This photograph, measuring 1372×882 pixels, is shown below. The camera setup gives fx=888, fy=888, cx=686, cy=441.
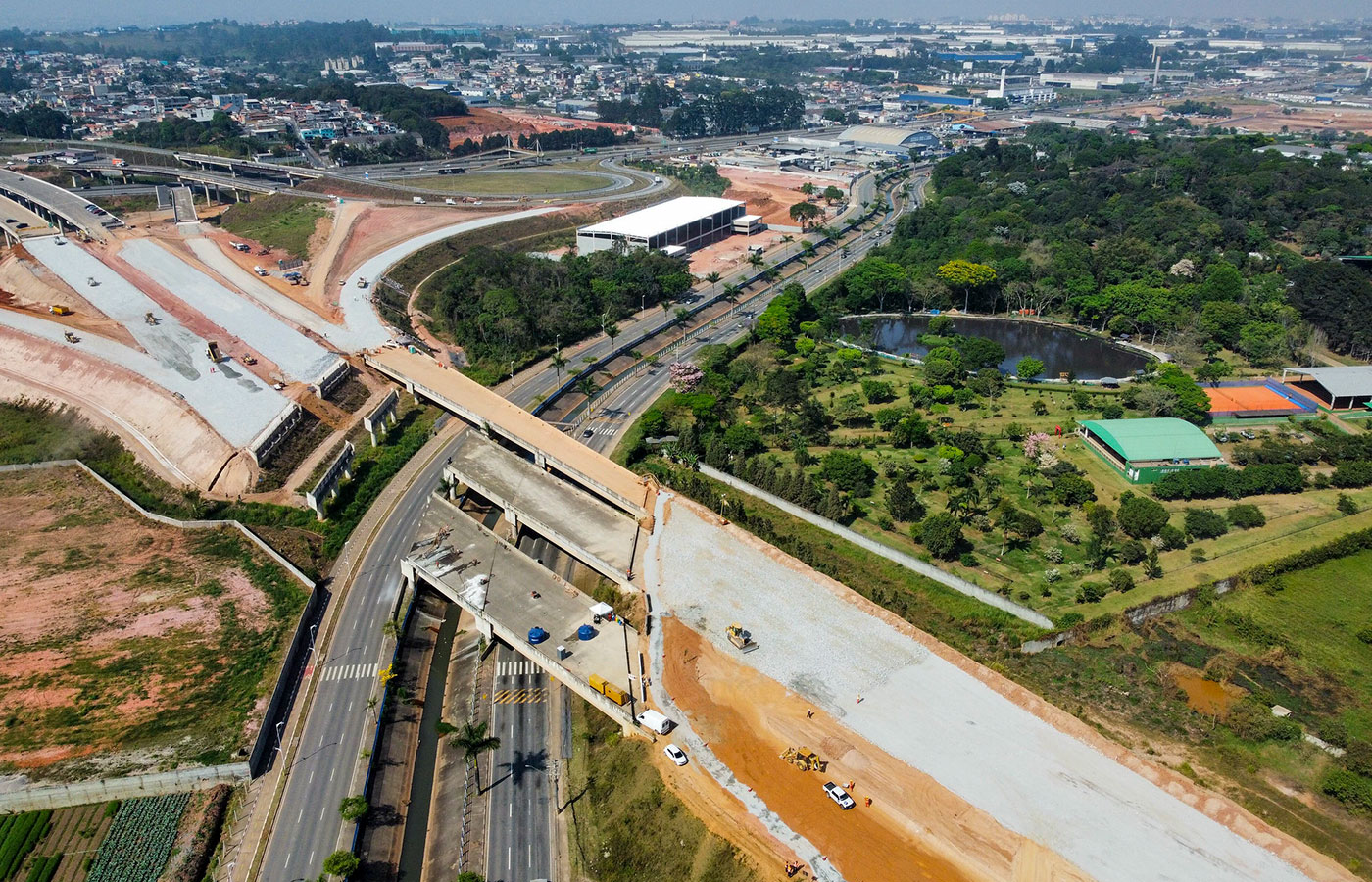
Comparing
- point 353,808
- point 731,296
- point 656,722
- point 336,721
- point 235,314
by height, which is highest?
point 235,314

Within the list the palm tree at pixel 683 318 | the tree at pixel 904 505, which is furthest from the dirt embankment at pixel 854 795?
the palm tree at pixel 683 318

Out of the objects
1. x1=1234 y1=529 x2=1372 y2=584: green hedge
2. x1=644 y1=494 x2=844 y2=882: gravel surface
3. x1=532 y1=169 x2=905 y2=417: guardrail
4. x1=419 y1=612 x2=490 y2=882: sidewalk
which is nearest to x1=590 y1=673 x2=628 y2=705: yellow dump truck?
x1=644 y1=494 x2=844 y2=882: gravel surface

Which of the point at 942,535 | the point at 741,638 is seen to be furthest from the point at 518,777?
the point at 942,535

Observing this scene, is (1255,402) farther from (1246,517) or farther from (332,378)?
(332,378)

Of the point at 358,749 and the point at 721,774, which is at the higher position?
the point at 721,774

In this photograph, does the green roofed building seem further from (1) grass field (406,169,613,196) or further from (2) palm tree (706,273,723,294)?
(1) grass field (406,169,613,196)
